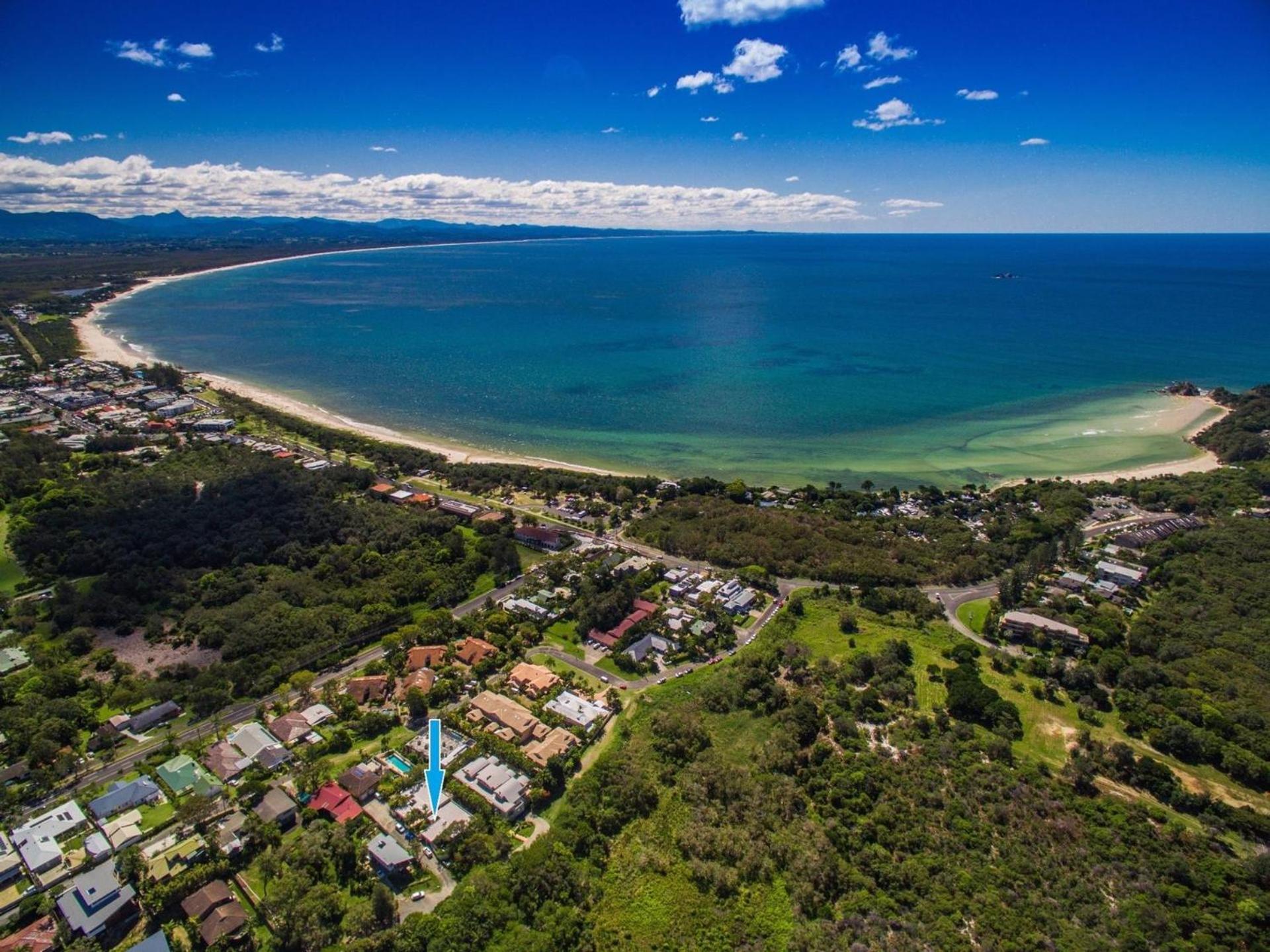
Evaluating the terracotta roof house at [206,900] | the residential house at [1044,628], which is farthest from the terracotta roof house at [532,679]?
the residential house at [1044,628]

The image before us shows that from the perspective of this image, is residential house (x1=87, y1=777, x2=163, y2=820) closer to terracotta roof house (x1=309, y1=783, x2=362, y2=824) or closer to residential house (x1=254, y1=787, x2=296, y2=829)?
residential house (x1=254, y1=787, x2=296, y2=829)

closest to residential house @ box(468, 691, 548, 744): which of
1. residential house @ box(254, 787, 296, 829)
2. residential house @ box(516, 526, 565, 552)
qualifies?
residential house @ box(254, 787, 296, 829)

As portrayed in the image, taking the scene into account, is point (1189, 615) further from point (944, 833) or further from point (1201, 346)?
point (1201, 346)

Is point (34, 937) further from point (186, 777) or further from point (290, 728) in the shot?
point (290, 728)

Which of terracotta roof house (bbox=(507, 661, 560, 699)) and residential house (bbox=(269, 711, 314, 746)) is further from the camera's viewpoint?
terracotta roof house (bbox=(507, 661, 560, 699))

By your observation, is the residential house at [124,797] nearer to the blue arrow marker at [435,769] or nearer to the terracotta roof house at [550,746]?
the blue arrow marker at [435,769]
